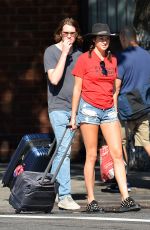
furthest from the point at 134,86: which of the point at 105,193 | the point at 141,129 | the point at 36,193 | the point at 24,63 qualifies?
the point at 24,63

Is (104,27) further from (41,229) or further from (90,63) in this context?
(41,229)

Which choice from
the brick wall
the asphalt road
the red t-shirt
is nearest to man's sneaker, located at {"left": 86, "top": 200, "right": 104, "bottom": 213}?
the asphalt road

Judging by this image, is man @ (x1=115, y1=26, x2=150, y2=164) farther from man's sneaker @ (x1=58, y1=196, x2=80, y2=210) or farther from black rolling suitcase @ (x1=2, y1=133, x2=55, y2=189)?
man's sneaker @ (x1=58, y1=196, x2=80, y2=210)

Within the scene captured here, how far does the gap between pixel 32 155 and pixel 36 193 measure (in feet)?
2.51

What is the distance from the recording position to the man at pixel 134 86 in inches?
432

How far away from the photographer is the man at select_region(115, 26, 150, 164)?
11.0m

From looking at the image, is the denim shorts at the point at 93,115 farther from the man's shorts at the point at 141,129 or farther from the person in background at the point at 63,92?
the man's shorts at the point at 141,129

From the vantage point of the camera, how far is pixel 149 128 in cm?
1201

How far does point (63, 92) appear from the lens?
32.7ft

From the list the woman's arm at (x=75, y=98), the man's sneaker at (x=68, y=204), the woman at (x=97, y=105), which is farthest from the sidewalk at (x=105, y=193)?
the woman's arm at (x=75, y=98)

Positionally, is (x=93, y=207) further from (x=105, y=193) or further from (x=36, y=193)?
(x=105, y=193)

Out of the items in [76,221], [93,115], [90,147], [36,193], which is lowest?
[76,221]

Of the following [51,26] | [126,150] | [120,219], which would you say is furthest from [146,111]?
[51,26]

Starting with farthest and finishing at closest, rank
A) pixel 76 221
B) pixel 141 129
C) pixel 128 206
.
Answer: pixel 141 129 → pixel 128 206 → pixel 76 221
